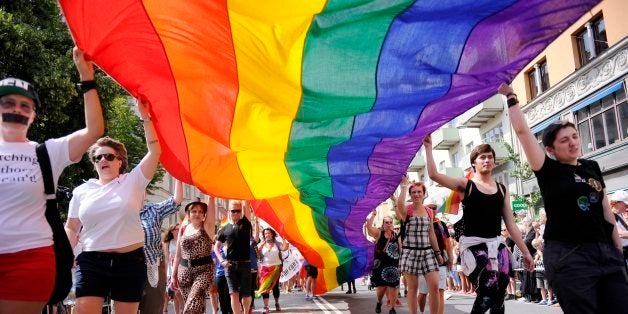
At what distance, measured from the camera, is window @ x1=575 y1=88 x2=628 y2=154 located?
63.5 feet

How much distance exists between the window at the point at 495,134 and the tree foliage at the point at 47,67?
2044cm

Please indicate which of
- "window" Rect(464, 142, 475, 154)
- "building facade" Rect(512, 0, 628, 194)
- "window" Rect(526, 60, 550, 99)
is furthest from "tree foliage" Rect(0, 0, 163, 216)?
"window" Rect(464, 142, 475, 154)

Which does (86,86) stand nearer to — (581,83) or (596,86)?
(596,86)

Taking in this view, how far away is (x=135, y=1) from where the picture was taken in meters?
3.97

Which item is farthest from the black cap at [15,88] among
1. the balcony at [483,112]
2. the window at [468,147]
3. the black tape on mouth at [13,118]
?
the window at [468,147]

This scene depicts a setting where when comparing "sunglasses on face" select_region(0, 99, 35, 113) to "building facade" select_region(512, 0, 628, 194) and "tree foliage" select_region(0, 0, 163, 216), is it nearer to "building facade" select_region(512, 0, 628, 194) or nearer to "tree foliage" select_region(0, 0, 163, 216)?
"tree foliage" select_region(0, 0, 163, 216)

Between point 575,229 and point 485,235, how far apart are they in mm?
1694

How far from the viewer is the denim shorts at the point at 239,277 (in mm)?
8648

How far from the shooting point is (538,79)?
85.6ft

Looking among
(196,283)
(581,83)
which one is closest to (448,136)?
(581,83)

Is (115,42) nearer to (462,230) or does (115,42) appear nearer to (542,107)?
(462,230)

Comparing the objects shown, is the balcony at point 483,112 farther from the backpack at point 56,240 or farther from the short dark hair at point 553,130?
the backpack at point 56,240

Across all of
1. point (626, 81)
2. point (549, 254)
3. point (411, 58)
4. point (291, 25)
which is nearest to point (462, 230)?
point (549, 254)

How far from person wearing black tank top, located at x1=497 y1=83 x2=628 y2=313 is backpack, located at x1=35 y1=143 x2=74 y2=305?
303 cm
